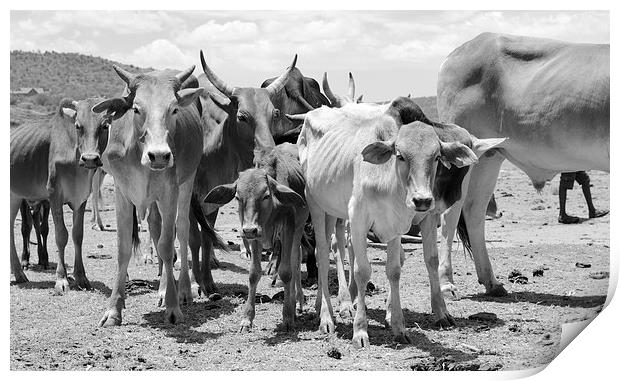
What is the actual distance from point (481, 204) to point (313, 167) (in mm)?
2563

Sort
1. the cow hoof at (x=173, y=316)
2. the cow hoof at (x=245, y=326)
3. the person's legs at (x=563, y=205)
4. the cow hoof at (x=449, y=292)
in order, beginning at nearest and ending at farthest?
the cow hoof at (x=245, y=326), the cow hoof at (x=173, y=316), the cow hoof at (x=449, y=292), the person's legs at (x=563, y=205)

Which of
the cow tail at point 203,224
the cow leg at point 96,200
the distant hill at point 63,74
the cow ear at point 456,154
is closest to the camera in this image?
the cow ear at point 456,154

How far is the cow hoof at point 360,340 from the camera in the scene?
7305 mm

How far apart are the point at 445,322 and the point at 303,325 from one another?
4.10ft

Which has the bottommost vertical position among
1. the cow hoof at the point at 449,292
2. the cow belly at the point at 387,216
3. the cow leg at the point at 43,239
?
the cow hoof at the point at 449,292

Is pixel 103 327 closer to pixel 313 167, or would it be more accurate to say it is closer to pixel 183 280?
pixel 183 280

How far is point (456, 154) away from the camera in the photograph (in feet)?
23.0

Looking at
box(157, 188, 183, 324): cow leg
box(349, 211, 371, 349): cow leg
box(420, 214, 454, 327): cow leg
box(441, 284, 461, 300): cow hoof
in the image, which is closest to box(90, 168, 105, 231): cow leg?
box(157, 188, 183, 324): cow leg

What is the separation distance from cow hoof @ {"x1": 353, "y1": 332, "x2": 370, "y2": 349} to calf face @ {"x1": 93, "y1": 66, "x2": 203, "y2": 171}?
209 centimetres

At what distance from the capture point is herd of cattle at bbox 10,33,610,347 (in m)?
7.43

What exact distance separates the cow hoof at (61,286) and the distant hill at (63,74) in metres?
9.97

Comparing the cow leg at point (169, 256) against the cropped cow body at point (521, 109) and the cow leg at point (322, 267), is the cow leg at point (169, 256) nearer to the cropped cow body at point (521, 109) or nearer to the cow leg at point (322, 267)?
the cow leg at point (322, 267)

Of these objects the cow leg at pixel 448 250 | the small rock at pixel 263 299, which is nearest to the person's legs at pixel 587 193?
the cow leg at pixel 448 250

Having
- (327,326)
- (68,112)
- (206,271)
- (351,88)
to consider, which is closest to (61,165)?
(68,112)
